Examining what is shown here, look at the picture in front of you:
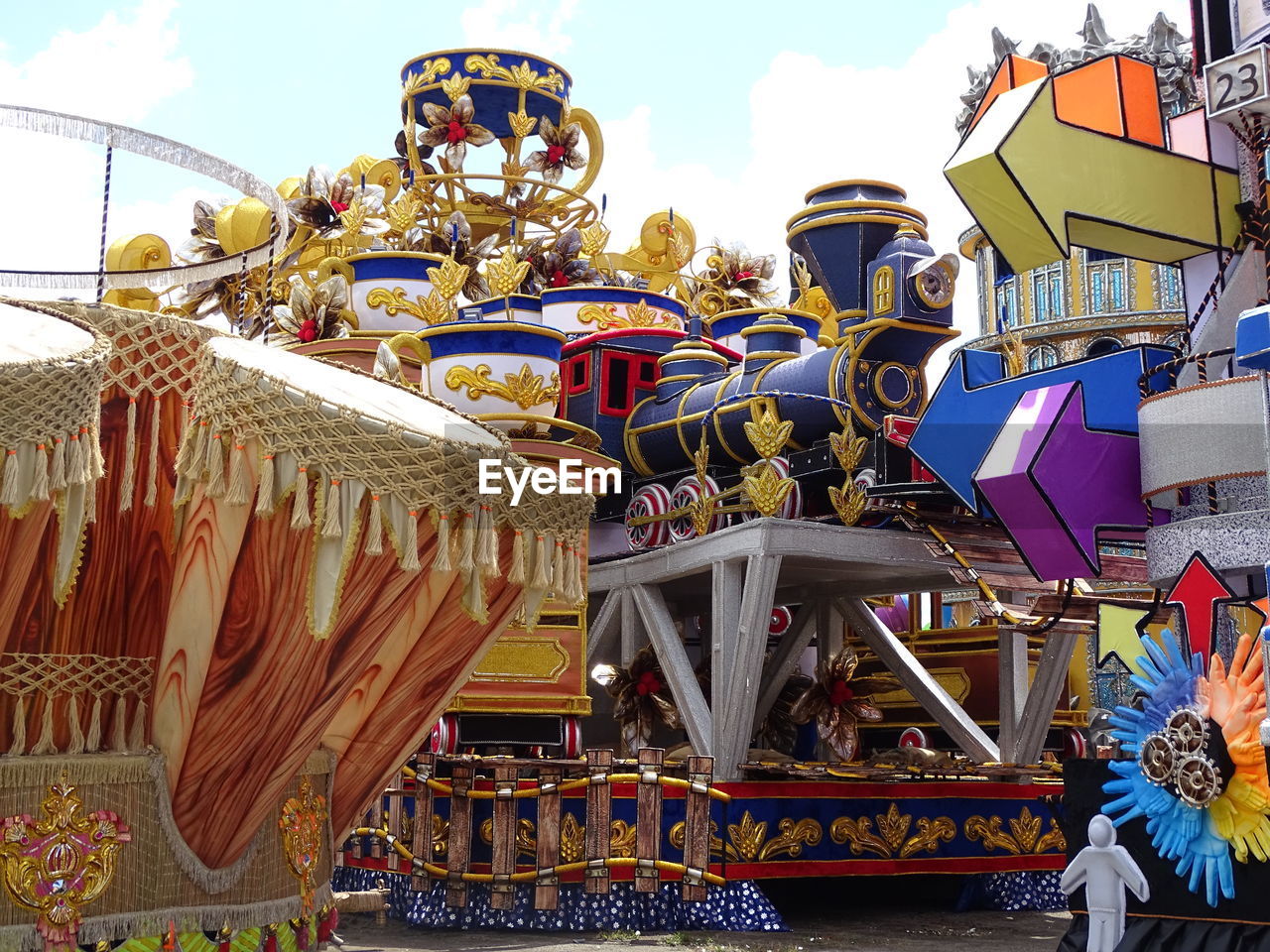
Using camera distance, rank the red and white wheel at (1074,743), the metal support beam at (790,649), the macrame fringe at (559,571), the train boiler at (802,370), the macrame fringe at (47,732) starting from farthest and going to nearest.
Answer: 1. the red and white wheel at (1074,743)
2. the metal support beam at (790,649)
3. the train boiler at (802,370)
4. the macrame fringe at (559,571)
5. the macrame fringe at (47,732)

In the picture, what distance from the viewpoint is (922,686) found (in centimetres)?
1731

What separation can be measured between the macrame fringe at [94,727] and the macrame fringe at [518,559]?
2545 mm

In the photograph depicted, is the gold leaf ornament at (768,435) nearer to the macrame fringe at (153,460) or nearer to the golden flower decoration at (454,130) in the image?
the macrame fringe at (153,460)

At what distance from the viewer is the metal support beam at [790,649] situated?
18.7m

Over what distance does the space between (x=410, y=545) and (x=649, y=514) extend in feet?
31.2

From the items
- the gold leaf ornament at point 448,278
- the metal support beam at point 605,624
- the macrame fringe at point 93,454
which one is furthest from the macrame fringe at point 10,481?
the gold leaf ornament at point 448,278

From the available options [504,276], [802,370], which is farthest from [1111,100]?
[504,276]

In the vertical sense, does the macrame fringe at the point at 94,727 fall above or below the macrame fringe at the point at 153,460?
below

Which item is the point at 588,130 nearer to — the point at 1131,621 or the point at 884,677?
the point at 884,677

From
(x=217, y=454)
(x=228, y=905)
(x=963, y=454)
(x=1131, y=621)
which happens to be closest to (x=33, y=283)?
(x=217, y=454)

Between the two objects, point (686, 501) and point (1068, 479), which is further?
point (686, 501)

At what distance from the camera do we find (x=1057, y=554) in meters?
13.5

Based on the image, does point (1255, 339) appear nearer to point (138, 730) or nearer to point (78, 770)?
point (138, 730)

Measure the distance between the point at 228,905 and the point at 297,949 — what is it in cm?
80
